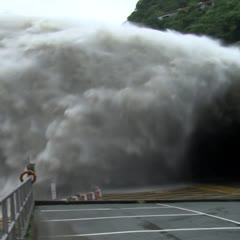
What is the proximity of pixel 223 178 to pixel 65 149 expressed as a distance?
10600 mm

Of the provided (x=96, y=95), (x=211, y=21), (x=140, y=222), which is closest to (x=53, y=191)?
(x=96, y=95)

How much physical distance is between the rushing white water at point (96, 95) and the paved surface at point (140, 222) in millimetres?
6438

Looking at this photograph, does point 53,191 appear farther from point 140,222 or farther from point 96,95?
point 140,222

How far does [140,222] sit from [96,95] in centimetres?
1086

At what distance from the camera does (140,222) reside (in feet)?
32.7

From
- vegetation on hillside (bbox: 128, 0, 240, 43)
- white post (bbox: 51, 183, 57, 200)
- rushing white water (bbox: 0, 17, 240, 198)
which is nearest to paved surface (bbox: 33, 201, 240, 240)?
white post (bbox: 51, 183, 57, 200)

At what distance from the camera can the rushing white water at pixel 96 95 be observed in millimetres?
19953

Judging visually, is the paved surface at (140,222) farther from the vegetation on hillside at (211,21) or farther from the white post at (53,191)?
the vegetation on hillside at (211,21)

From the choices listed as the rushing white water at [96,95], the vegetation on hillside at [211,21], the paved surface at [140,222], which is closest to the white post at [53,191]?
the rushing white water at [96,95]

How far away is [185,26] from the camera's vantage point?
2003 inches

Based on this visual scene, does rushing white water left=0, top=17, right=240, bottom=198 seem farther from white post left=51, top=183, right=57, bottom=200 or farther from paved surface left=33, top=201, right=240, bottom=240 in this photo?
paved surface left=33, top=201, right=240, bottom=240

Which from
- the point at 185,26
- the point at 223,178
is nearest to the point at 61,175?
the point at 223,178

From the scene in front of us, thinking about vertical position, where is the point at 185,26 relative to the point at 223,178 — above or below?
above

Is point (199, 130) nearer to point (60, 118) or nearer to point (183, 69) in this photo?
point (183, 69)
